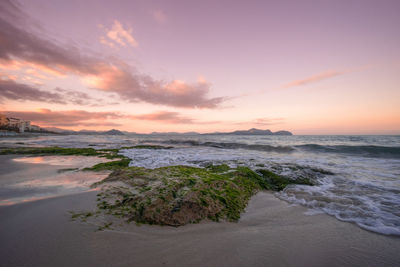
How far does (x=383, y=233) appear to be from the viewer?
125 inches

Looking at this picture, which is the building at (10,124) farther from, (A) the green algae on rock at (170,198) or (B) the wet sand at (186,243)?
(B) the wet sand at (186,243)

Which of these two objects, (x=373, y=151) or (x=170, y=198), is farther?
(x=373, y=151)

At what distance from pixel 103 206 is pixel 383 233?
5572 mm

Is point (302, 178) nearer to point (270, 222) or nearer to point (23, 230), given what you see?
point (270, 222)

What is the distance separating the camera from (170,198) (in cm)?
357

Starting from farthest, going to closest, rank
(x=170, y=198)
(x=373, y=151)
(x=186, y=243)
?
1. (x=373, y=151)
2. (x=170, y=198)
3. (x=186, y=243)

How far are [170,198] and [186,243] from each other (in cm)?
115

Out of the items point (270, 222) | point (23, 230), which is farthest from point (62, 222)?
point (270, 222)

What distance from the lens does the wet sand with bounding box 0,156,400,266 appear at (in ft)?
7.08

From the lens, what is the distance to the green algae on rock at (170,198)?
318cm

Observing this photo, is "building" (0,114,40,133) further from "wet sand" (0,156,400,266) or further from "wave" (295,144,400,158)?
"wave" (295,144,400,158)

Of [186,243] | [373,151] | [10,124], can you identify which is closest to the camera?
[186,243]

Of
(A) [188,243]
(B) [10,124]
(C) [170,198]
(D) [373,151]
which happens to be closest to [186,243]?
(A) [188,243]

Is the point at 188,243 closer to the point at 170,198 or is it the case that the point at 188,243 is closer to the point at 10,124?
the point at 170,198
